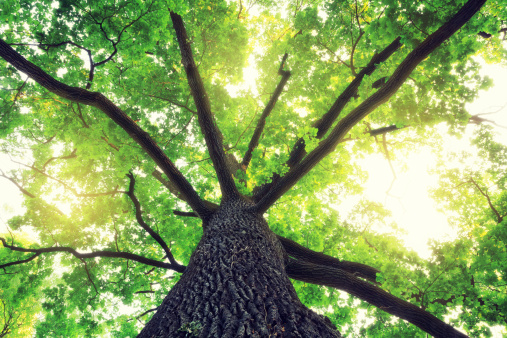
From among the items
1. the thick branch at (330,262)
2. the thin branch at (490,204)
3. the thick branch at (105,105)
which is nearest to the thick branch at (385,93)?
the thick branch at (330,262)

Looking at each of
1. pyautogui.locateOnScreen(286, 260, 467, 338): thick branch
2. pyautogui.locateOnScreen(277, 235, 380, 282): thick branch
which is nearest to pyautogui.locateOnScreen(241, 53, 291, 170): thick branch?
pyautogui.locateOnScreen(277, 235, 380, 282): thick branch

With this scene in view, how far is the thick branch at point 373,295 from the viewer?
3621 millimetres

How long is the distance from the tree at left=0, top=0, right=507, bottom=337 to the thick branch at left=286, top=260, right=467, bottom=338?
0.07 ft

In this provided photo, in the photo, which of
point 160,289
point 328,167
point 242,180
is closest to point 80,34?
point 242,180

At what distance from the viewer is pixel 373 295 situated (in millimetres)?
4074

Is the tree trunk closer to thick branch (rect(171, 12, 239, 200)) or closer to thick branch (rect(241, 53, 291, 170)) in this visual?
thick branch (rect(171, 12, 239, 200))

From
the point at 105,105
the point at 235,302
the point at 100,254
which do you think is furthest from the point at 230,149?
the point at 235,302

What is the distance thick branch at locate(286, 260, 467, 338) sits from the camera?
362 centimetres

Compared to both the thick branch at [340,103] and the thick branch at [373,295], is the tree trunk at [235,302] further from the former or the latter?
the thick branch at [340,103]

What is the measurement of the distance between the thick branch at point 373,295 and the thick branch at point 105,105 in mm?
2388

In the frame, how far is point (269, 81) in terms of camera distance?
722 cm

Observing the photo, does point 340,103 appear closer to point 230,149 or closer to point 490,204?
point 230,149

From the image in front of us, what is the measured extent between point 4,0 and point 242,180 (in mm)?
5531

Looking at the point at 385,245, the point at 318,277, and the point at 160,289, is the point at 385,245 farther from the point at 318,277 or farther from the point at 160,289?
the point at 160,289
